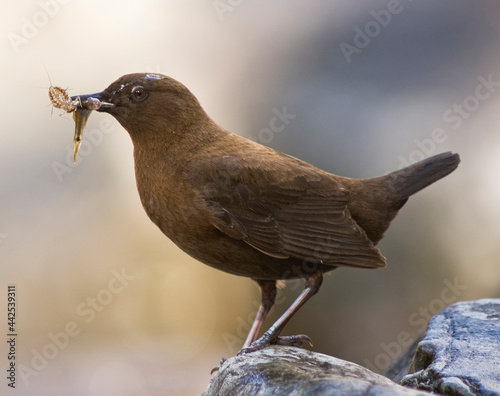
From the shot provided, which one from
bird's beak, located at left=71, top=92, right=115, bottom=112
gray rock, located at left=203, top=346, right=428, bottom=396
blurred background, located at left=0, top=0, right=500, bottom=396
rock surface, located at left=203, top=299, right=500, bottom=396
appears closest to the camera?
gray rock, located at left=203, top=346, right=428, bottom=396

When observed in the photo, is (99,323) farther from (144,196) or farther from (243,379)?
(243,379)

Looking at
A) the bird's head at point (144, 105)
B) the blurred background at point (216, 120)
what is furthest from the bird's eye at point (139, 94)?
the blurred background at point (216, 120)

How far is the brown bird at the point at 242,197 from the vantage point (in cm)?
299

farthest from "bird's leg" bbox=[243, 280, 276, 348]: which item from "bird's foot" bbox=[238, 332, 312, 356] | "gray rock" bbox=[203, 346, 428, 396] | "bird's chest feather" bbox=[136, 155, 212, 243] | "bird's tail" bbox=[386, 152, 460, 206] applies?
"bird's tail" bbox=[386, 152, 460, 206]

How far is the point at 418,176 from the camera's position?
10.8ft

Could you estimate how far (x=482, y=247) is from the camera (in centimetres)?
546

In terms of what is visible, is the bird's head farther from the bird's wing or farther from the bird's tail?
the bird's tail

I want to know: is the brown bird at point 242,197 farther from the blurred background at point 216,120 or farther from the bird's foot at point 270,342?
the blurred background at point 216,120

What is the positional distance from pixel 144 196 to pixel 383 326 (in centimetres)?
280

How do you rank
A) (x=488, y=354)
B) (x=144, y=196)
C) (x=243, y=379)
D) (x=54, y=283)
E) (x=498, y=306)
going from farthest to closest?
(x=54, y=283), (x=498, y=306), (x=144, y=196), (x=488, y=354), (x=243, y=379)

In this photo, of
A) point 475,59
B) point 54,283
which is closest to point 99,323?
point 54,283

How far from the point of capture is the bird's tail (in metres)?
3.28

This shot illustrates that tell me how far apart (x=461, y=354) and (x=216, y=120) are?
10.8 ft

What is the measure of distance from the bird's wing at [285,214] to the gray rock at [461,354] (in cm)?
47
